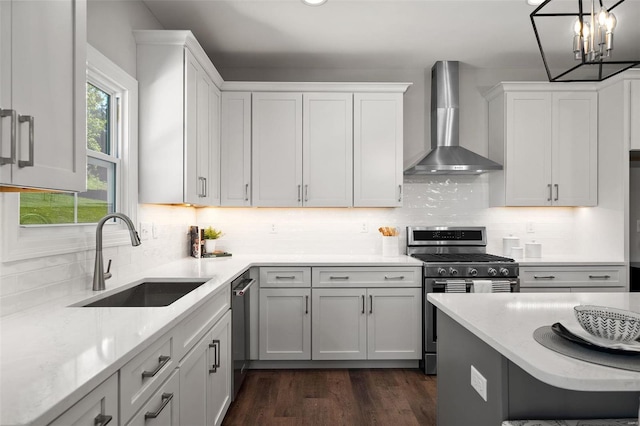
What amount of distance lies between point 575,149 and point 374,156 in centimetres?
189

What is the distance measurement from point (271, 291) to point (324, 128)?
1.56m

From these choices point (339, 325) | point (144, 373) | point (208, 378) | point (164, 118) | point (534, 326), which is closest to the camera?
point (144, 373)

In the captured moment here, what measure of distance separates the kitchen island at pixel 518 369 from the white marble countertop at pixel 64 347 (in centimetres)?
114

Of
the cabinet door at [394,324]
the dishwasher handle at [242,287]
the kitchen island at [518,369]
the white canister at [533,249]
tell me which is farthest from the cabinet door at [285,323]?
the white canister at [533,249]

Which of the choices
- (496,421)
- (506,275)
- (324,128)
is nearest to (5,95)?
(496,421)

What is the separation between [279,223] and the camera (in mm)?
4004

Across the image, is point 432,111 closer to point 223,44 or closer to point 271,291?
point 223,44

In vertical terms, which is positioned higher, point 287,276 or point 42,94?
point 42,94

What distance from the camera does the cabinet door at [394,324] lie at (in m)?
3.41

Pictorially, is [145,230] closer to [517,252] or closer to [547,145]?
[517,252]

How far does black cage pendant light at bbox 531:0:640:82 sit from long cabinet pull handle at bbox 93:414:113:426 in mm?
1800

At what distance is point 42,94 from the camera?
1269 mm

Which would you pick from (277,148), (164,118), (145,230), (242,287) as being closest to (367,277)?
(242,287)

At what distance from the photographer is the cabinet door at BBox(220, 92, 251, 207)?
3711mm
